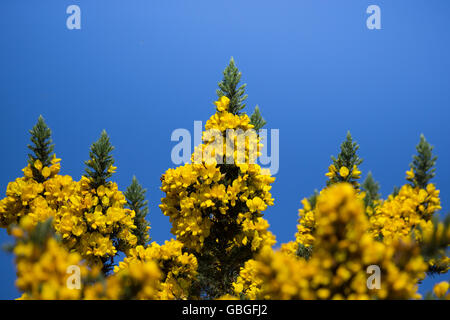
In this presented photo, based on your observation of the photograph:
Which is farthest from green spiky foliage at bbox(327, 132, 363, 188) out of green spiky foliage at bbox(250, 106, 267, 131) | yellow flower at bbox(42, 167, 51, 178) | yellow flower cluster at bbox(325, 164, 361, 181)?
yellow flower at bbox(42, 167, 51, 178)

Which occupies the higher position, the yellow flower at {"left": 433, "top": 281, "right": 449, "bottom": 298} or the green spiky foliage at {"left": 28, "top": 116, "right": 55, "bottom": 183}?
the green spiky foliage at {"left": 28, "top": 116, "right": 55, "bottom": 183}

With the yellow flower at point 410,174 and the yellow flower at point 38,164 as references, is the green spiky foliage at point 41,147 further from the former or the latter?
the yellow flower at point 410,174

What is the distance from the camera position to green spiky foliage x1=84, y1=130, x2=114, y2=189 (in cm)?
1162

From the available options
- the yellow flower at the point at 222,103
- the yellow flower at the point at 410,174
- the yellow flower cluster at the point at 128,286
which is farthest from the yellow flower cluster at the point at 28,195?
the yellow flower at the point at 410,174

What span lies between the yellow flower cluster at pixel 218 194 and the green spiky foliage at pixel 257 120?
2627mm

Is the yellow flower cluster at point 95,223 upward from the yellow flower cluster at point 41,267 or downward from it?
upward

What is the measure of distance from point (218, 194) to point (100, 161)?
5165 mm

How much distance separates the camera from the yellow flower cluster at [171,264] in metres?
8.28

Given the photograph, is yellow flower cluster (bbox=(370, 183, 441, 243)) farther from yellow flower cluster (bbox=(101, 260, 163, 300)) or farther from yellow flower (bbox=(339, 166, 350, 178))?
yellow flower cluster (bbox=(101, 260, 163, 300))

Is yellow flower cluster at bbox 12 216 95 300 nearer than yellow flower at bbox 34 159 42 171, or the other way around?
yellow flower cluster at bbox 12 216 95 300

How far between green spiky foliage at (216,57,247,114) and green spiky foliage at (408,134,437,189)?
666 cm

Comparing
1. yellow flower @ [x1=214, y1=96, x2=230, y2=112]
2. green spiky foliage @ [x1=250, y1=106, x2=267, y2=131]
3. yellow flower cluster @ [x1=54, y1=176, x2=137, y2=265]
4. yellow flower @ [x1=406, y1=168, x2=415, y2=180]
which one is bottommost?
yellow flower cluster @ [x1=54, y1=176, x2=137, y2=265]

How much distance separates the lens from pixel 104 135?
40.0 ft
